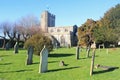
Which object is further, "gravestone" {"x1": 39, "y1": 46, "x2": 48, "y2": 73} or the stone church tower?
the stone church tower

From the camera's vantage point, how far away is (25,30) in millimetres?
93312

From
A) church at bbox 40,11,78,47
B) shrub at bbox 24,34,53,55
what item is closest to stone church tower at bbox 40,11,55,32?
church at bbox 40,11,78,47

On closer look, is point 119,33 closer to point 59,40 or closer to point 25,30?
point 25,30

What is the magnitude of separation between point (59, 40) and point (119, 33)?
59694mm

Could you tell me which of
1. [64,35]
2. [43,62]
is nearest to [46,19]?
[64,35]

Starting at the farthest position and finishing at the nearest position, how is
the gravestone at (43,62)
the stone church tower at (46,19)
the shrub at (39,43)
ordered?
the stone church tower at (46,19), the shrub at (39,43), the gravestone at (43,62)

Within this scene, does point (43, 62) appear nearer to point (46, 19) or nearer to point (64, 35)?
point (64, 35)

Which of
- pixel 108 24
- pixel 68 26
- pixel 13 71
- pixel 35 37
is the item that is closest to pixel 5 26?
pixel 108 24

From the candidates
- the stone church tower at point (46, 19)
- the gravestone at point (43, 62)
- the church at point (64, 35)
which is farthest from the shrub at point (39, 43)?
the stone church tower at point (46, 19)

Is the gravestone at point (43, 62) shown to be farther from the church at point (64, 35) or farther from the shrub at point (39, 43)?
the church at point (64, 35)

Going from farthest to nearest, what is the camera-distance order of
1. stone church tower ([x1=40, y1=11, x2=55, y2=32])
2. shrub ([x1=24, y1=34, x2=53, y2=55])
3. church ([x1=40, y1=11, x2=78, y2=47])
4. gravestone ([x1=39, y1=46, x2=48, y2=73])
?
stone church tower ([x1=40, y1=11, x2=55, y2=32]) < church ([x1=40, y1=11, x2=78, y2=47]) < shrub ([x1=24, y1=34, x2=53, y2=55]) < gravestone ([x1=39, y1=46, x2=48, y2=73])

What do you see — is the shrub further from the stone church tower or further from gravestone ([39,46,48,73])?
the stone church tower

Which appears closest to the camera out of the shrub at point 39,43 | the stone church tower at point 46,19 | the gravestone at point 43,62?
the gravestone at point 43,62

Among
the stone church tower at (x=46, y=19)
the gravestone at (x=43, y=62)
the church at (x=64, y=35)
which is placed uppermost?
the stone church tower at (x=46, y=19)
